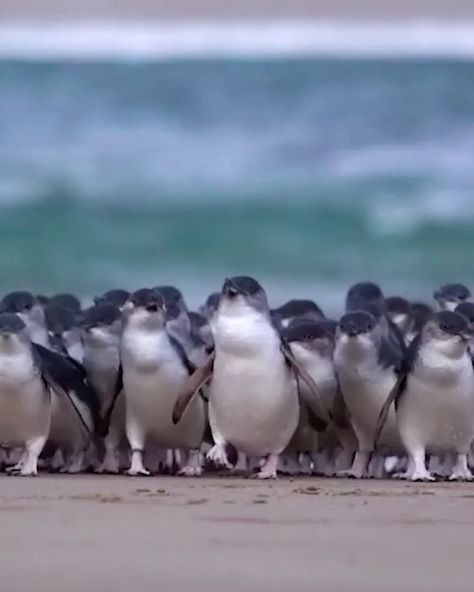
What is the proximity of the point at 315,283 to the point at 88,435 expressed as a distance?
1139mm

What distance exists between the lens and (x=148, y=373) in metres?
3.77

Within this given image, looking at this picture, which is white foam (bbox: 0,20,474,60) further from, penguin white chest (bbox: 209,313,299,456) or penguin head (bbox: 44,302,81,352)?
penguin white chest (bbox: 209,313,299,456)

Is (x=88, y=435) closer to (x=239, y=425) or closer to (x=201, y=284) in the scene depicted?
(x=239, y=425)

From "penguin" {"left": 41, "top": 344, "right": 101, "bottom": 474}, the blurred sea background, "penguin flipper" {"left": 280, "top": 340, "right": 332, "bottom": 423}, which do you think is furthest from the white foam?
"penguin flipper" {"left": 280, "top": 340, "right": 332, "bottom": 423}

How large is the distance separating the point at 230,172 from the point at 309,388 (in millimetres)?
1222

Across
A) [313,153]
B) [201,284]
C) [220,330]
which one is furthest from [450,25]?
[220,330]

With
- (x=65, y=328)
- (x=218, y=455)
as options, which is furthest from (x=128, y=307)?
(x=65, y=328)

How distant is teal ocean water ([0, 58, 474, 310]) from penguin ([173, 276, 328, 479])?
1.11 m

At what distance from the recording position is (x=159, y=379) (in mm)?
3773

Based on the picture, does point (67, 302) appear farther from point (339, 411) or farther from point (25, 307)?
point (339, 411)

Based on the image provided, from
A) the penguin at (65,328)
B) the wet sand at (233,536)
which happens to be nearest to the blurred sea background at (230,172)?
the penguin at (65,328)

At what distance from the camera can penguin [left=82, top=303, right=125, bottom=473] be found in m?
3.92

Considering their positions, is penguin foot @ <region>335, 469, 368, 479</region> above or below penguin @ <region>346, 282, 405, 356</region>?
below

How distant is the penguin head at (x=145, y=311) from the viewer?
3.75 metres
